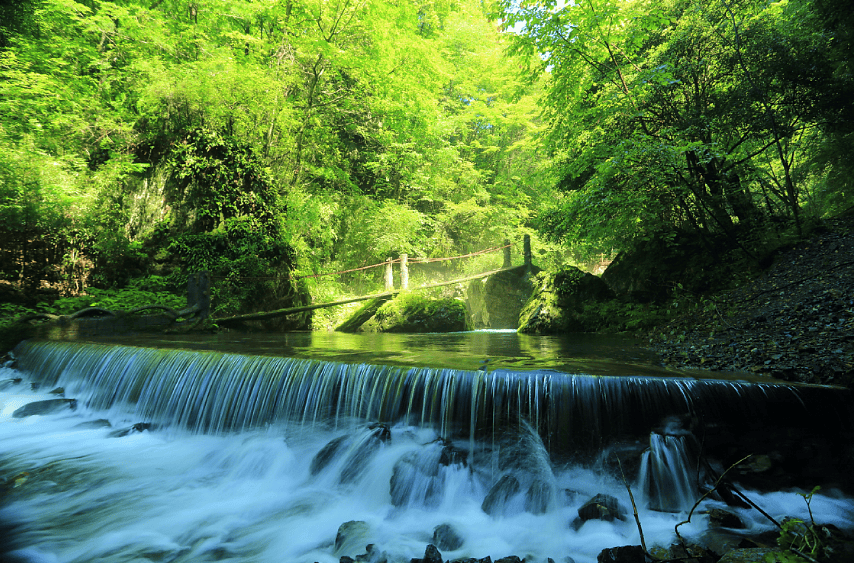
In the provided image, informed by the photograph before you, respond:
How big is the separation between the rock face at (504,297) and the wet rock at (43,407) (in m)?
11.7

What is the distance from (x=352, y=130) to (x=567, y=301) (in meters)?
10.0

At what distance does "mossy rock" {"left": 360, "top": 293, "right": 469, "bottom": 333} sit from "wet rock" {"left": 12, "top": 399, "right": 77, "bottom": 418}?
6.30 metres

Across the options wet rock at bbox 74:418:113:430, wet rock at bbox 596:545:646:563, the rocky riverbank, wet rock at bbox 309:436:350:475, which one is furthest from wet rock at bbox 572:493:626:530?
wet rock at bbox 74:418:113:430

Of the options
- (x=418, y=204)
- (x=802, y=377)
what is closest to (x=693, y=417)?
(x=802, y=377)

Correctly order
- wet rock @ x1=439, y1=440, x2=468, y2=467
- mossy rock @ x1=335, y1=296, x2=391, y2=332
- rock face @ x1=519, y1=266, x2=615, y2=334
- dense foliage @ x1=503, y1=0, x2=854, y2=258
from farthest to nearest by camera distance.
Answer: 1. mossy rock @ x1=335, y1=296, x2=391, y2=332
2. rock face @ x1=519, y1=266, x2=615, y2=334
3. dense foliage @ x1=503, y1=0, x2=854, y2=258
4. wet rock @ x1=439, y1=440, x2=468, y2=467

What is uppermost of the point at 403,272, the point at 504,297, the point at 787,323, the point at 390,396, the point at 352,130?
the point at 352,130

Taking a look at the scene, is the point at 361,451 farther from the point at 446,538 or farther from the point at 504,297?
the point at 504,297

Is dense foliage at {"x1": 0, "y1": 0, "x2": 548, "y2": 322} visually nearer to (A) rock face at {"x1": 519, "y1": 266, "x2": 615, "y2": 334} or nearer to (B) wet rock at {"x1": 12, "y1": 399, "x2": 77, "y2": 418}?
(A) rock face at {"x1": 519, "y1": 266, "x2": 615, "y2": 334}

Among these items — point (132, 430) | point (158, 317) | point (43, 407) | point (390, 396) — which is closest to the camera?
point (390, 396)

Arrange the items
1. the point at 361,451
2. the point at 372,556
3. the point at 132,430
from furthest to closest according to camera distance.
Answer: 1. the point at 132,430
2. the point at 361,451
3. the point at 372,556

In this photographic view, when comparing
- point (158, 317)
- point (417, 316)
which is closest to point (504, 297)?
point (417, 316)

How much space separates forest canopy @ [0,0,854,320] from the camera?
6.86m

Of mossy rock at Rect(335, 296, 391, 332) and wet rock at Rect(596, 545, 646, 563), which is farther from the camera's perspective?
mossy rock at Rect(335, 296, 391, 332)

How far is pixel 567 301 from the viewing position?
9.38 m
